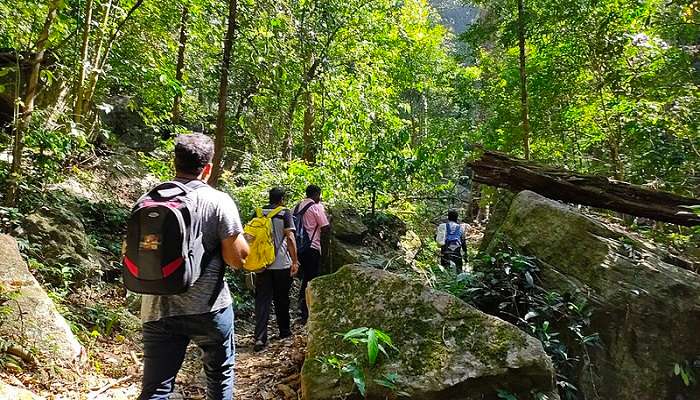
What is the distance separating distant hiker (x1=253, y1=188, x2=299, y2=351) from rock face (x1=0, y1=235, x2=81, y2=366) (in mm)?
2012

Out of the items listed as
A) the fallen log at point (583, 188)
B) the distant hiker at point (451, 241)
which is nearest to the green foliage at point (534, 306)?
the fallen log at point (583, 188)

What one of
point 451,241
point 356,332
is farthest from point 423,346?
point 451,241

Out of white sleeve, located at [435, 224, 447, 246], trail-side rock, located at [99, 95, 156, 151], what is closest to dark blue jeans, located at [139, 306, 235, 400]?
white sleeve, located at [435, 224, 447, 246]

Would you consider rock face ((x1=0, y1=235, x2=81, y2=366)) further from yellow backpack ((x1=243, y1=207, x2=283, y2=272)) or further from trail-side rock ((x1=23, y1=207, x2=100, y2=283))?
yellow backpack ((x1=243, y1=207, x2=283, y2=272))

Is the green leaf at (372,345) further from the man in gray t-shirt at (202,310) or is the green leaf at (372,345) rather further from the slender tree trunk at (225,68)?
the slender tree trunk at (225,68)

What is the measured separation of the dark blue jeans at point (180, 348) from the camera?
2.65m

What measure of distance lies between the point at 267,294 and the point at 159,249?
364cm

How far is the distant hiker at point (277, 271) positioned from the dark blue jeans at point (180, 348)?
2.85m

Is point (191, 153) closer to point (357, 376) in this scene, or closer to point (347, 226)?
point (357, 376)

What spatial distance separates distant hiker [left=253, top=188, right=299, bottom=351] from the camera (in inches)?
223

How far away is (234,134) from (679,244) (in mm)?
9096

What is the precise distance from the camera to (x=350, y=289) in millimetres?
4047

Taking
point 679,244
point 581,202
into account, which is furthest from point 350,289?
point 679,244

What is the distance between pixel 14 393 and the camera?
11.1ft
